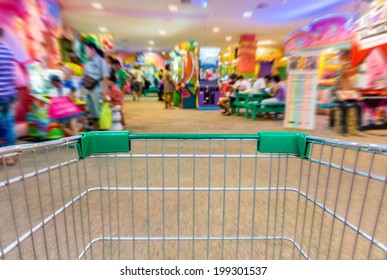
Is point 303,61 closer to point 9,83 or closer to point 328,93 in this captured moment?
point 328,93

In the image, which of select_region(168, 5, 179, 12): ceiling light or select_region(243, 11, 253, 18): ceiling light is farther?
select_region(243, 11, 253, 18): ceiling light

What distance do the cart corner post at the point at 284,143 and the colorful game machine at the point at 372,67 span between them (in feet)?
18.5

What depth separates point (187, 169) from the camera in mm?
Answer: 3037

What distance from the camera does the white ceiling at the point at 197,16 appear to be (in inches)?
363

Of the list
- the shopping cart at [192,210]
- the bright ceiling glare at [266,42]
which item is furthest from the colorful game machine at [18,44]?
the bright ceiling glare at [266,42]

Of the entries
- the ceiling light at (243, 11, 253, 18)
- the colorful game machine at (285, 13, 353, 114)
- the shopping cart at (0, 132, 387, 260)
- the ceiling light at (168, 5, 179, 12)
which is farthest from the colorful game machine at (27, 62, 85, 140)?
the ceiling light at (243, 11, 253, 18)

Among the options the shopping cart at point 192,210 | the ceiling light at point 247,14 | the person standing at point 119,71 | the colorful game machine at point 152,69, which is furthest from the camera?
the colorful game machine at point 152,69

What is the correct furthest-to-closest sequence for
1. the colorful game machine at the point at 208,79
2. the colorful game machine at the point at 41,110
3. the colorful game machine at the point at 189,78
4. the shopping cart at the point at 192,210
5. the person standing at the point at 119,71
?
the colorful game machine at the point at 189,78 < the colorful game machine at the point at 208,79 < the person standing at the point at 119,71 < the colorful game machine at the point at 41,110 < the shopping cart at the point at 192,210

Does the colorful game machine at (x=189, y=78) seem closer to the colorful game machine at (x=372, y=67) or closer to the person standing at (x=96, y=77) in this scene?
the colorful game machine at (x=372, y=67)

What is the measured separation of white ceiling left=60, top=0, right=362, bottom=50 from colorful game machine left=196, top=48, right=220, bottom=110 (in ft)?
5.38

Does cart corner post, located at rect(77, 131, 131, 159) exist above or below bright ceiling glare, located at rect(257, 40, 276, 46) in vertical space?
below

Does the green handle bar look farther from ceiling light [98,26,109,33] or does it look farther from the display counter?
ceiling light [98,26,109,33]

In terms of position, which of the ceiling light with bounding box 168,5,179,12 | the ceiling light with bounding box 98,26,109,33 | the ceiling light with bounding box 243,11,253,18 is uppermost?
the ceiling light with bounding box 243,11,253,18

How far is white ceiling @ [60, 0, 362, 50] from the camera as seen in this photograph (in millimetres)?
9227
